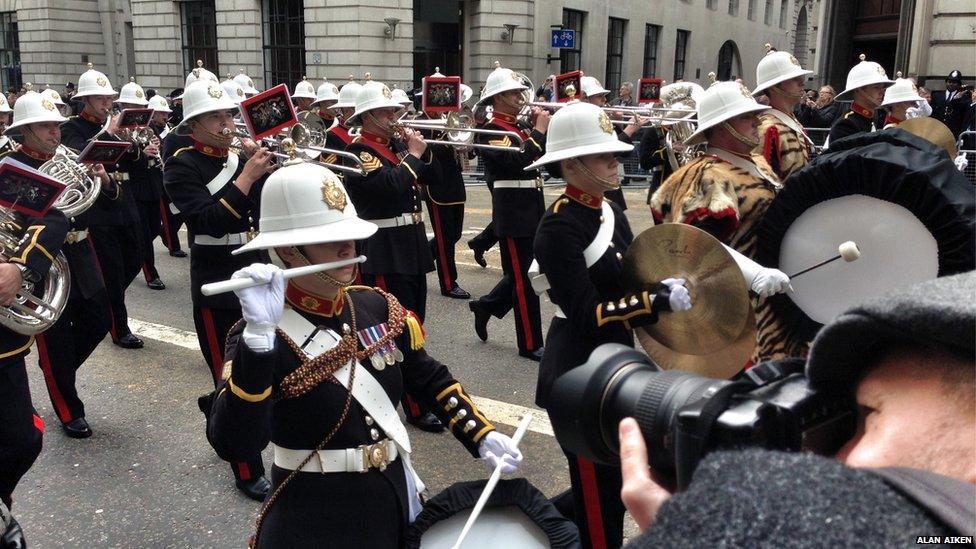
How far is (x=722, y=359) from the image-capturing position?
304 cm

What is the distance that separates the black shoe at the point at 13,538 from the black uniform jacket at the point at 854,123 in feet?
20.9

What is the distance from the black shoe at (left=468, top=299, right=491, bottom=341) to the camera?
698cm

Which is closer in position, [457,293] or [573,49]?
[457,293]

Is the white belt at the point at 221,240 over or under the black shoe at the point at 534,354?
over

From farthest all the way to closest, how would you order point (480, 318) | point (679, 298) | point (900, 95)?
point (900, 95) → point (480, 318) → point (679, 298)

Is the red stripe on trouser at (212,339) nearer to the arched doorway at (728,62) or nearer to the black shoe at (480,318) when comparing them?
the black shoe at (480,318)

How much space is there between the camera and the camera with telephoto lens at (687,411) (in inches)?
33.9

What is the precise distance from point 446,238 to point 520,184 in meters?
1.86

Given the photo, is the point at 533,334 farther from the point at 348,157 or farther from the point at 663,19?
the point at 663,19

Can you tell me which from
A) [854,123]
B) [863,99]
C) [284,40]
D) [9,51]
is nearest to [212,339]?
[854,123]

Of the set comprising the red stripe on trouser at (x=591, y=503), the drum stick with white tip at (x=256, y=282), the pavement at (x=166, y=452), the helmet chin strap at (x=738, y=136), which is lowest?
the pavement at (x=166, y=452)

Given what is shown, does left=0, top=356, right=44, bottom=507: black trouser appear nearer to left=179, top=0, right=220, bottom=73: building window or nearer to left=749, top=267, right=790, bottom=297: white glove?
left=749, top=267, right=790, bottom=297: white glove

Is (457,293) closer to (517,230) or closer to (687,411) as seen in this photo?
(517,230)

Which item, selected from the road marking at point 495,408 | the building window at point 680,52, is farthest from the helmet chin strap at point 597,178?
the building window at point 680,52
